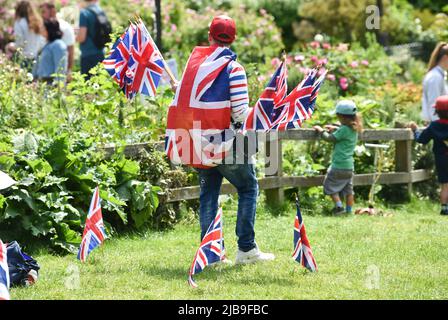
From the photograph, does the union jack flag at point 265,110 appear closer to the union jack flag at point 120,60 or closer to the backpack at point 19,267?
the union jack flag at point 120,60

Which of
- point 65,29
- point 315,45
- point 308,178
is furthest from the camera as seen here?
point 315,45

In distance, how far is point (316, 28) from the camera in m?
19.7

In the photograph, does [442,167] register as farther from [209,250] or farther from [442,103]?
[209,250]

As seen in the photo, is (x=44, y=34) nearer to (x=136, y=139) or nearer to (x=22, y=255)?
(x=136, y=139)

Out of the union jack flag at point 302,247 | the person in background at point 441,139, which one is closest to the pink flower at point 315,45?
the person in background at point 441,139

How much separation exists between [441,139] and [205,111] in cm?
398

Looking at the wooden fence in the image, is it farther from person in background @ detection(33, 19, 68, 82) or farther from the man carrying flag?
person in background @ detection(33, 19, 68, 82)

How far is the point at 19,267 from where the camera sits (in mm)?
5863

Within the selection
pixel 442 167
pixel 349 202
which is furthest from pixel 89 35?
pixel 442 167

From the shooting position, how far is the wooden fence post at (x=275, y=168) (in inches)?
360

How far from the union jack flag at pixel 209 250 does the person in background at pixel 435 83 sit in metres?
4.91
